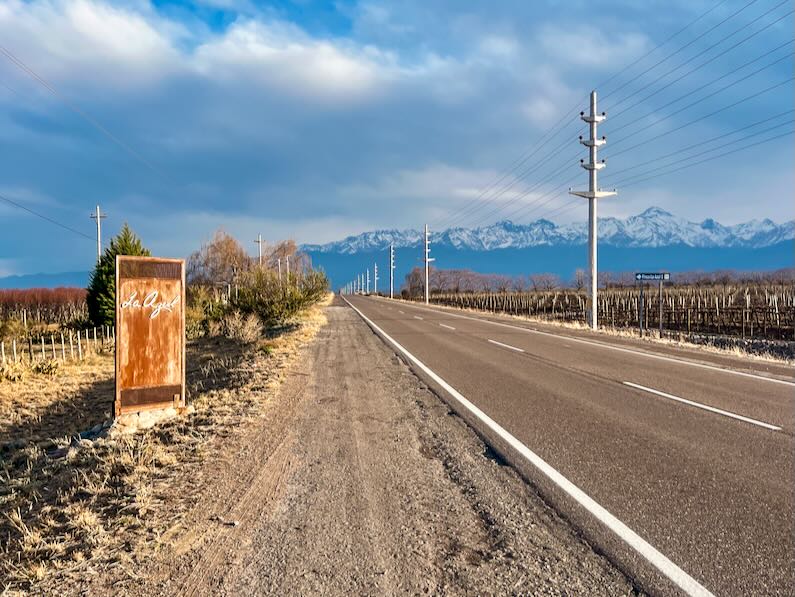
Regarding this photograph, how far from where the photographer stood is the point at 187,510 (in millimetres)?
4039

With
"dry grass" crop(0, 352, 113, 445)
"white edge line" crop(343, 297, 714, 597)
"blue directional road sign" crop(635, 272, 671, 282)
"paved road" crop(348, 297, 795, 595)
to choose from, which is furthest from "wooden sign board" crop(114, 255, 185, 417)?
"blue directional road sign" crop(635, 272, 671, 282)

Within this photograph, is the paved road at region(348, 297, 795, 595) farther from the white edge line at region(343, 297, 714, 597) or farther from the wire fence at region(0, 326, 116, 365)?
the wire fence at region(0, 326, 116, 365)

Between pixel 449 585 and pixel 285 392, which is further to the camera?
pixel 285 392

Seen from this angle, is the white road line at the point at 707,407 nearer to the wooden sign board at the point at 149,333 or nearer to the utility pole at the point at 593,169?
the wooden sign board at the point at 149,333

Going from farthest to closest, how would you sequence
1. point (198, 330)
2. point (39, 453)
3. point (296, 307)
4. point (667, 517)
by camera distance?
point (198, 330) < point (296, 307) < point (39, 453) < point (667, 517)

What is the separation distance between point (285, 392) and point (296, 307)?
15113 millimetres

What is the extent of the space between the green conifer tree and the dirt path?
24516 millimetres

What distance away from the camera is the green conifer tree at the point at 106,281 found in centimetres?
2712

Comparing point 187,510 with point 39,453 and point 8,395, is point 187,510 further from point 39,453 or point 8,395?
point 8,395

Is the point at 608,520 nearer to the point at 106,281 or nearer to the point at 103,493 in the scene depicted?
the point at 103,493

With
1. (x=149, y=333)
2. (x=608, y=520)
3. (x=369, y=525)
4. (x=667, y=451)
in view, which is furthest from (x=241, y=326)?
(x=608, y=520)

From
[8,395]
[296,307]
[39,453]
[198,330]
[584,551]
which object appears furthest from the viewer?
[198,330]

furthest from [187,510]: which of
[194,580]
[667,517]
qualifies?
[667,517]

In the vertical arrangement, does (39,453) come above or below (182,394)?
below
